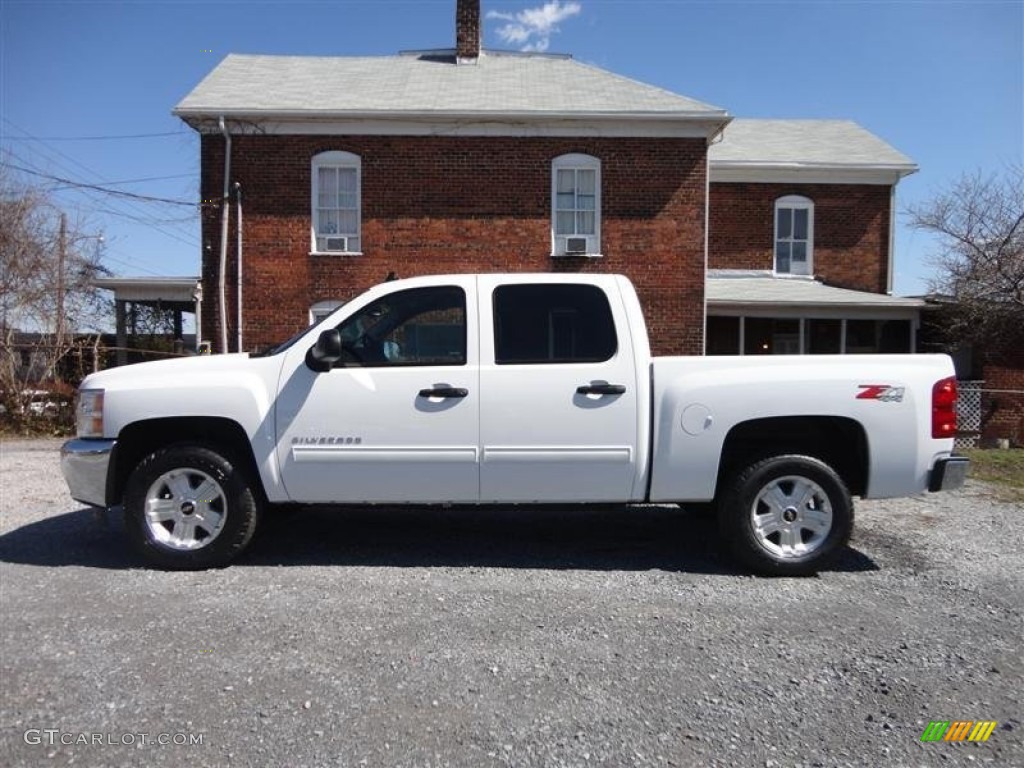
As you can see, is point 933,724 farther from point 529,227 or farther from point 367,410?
point 529,227

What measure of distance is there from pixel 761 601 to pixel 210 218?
12.6 m

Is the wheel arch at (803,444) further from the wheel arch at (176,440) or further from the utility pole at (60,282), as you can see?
the utility pole at (60,282)

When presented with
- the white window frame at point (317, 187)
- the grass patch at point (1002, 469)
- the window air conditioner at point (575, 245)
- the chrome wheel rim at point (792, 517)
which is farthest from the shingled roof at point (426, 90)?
the chrome wheel rim at point (792, 517)

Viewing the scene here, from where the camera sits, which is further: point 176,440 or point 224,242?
point 224,242

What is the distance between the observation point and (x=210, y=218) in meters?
13.9

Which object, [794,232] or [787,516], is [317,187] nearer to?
[794,232]

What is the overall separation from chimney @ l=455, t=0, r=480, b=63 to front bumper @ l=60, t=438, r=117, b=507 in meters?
14.0

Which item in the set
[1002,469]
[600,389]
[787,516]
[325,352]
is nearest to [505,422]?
[600,389]

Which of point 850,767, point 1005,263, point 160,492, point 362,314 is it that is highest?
point 1005,263

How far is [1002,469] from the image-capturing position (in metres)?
9.04

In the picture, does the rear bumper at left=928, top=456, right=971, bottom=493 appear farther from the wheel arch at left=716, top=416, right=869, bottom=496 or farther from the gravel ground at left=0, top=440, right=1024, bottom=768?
the gravel ground at left=0, top=440, right=1024, bottom=768

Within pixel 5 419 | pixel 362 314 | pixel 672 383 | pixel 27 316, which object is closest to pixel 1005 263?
pixel 672 383

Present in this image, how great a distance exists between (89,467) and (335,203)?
1004 cm

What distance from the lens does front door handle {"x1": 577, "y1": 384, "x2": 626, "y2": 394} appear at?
4672 millimetres
